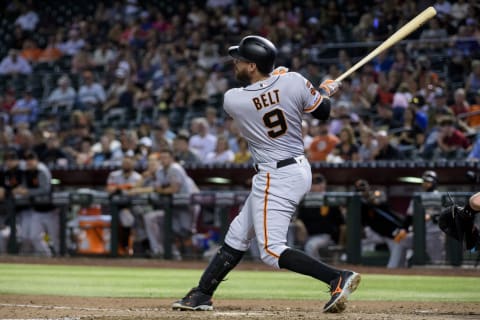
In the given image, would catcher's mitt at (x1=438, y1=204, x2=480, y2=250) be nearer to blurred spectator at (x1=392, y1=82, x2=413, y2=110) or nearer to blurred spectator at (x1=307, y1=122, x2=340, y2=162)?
blurred spectator at (x1=307, y1=122, x2=340, y2=162)

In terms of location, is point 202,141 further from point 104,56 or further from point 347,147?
point 104,56

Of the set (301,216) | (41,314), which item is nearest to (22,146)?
(301,216)

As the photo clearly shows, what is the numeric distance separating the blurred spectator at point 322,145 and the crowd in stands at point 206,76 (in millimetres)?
22

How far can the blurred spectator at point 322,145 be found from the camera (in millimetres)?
14492

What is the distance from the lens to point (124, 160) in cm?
1501

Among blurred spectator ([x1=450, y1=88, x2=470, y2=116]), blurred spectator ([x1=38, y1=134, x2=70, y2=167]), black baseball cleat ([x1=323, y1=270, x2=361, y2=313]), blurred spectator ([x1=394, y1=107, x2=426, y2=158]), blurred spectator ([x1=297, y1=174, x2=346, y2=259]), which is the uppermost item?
blurred spectator ([x1=450, y1=88, x2=470, y2=116])

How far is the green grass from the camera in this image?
27.4ft

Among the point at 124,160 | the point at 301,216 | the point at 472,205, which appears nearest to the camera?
the point at 472,205

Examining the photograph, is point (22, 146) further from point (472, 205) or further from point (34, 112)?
point (472, 205)

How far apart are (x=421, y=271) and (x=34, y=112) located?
11568 millimetres

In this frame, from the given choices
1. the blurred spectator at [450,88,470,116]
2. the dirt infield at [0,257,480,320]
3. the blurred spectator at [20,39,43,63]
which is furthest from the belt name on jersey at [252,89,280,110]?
the blurred spectator at [20,39,43,63]

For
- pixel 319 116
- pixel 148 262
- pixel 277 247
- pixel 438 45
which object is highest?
pixel 438 45

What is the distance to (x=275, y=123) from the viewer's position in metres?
6.31

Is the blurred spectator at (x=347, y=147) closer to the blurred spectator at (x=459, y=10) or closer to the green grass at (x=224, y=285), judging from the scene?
the green grass at (x=224, y=285)
